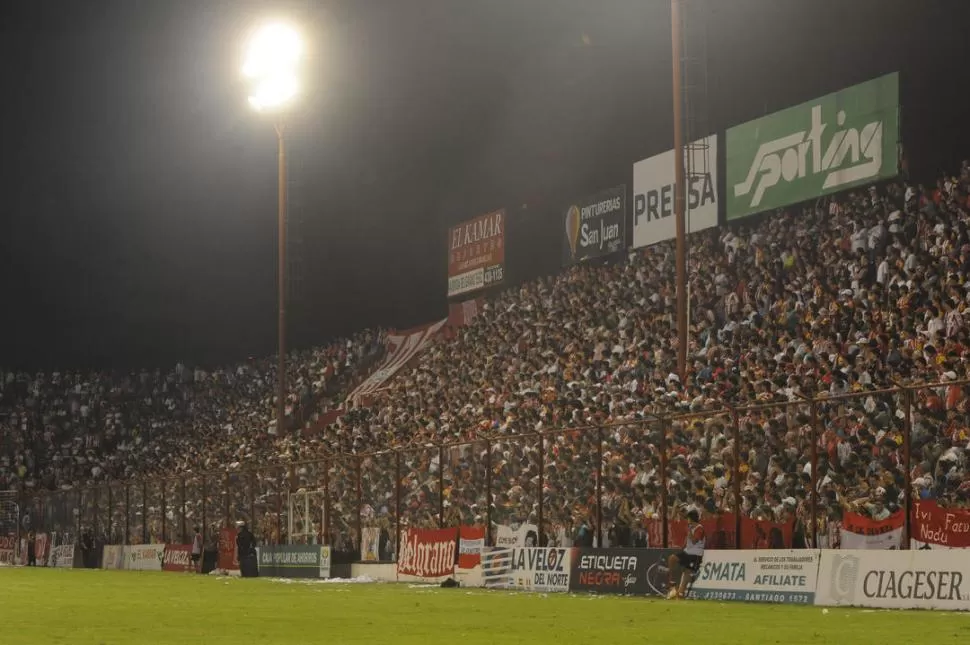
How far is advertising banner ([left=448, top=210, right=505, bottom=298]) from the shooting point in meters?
58.3

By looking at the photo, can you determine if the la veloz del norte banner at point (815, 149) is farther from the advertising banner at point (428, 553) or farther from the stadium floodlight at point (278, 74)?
the stadium floodlight at point (278, 74)

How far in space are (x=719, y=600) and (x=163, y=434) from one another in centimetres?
5077

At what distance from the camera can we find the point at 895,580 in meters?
21.2

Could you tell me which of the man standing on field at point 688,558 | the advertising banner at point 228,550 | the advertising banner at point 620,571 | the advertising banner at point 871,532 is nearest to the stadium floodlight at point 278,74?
the advertising banner at point 228,550

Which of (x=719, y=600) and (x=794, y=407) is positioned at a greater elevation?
(x=794, y=407)

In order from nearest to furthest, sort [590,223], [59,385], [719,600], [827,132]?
[719,600] → [827,132] → [590,223] → [59,385]

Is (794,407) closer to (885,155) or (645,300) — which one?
(885,155)

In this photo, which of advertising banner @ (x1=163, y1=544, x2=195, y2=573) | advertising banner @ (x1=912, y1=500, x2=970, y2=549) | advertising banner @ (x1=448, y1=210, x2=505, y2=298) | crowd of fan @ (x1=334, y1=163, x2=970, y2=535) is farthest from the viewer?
advertising banner @ (x1=448, y1=210, x2=505, y2=298)

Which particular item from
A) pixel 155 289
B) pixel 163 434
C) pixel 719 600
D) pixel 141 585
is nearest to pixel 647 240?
pixel 141 585

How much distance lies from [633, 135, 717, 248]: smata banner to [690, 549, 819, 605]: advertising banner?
17.0m

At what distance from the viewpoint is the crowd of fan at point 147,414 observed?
6462 cm

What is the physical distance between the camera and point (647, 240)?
46.4 m

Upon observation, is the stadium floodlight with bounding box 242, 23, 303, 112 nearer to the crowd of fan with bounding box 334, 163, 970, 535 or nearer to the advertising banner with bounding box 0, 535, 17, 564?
the crowd of fan with bounding box 334, 163, 970, 535

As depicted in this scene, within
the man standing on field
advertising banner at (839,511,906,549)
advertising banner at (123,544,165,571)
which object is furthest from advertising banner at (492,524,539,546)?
advertising banner at (123,544,165,571)
